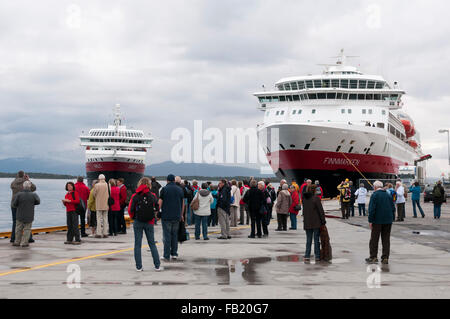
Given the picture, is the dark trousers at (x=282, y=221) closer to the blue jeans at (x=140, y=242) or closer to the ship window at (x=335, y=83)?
the blue jeans at (x=140, y=242)

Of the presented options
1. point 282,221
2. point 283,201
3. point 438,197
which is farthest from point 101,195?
point 438,197

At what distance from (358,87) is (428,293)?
43756mm

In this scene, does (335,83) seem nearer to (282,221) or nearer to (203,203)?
(282,221)

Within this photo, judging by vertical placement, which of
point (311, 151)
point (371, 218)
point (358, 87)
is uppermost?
point (358, 87)

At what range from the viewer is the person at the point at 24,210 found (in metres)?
12.5

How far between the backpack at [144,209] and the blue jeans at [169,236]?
1144mm

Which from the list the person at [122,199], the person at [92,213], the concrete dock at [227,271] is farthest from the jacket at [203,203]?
the person at [92,213]

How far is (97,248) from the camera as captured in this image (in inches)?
487

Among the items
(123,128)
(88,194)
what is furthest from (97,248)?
(123,128)

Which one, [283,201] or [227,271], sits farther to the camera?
[283,201]

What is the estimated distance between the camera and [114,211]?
15641 mm

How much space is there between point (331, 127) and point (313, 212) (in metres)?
32.7

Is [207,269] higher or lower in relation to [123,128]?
lower
